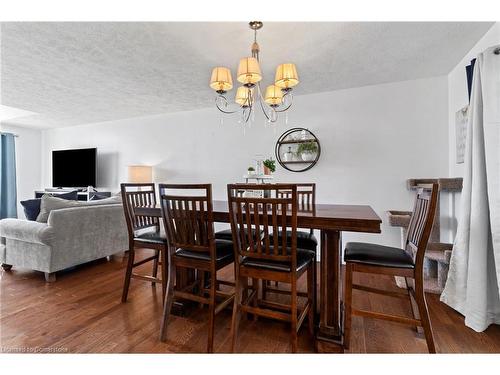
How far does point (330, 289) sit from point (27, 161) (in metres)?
6.92

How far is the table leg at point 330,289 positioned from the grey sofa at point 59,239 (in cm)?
265

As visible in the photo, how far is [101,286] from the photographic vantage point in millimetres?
2438

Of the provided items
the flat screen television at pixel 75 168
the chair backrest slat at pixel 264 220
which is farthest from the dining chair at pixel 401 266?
the flat screen television at pixel 75 168

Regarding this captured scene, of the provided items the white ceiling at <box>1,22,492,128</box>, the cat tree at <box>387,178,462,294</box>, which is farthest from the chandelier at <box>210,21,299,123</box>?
the cat tree at <box>387,178,462,294</box>

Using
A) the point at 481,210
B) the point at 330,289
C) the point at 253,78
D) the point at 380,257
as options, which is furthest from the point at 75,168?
the point at 481,210

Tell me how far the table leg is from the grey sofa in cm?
265

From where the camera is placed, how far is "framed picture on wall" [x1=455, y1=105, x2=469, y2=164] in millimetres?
2438

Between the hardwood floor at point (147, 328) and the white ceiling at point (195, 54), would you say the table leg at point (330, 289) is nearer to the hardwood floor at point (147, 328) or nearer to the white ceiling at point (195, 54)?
the hardwood floor at point (147, 328)

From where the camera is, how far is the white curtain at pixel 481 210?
5.49 ft

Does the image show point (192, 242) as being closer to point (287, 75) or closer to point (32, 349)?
point (32, 349)
